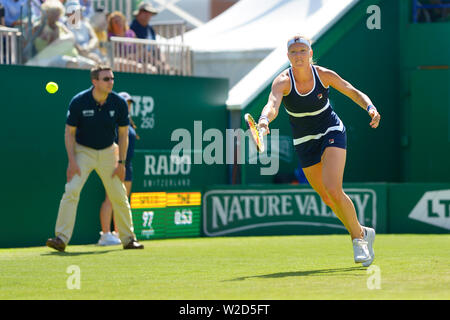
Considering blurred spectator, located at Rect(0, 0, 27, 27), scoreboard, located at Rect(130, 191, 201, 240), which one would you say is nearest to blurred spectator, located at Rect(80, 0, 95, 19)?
blurred spectator, located at Rect(0, 0, 27, 27)

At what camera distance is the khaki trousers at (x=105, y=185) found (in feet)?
35.0

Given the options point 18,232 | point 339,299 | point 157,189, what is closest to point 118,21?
point 157,189

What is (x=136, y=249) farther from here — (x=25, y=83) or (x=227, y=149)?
(x=227, y=149)

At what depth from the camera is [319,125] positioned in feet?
28.8

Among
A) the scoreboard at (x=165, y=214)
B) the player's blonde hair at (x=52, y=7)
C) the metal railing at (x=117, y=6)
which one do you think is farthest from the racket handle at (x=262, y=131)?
the metal railing at (x=117, y=6)

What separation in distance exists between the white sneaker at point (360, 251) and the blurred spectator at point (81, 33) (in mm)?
7253

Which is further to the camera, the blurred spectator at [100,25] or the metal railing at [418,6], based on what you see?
the metal railing at [418,6]

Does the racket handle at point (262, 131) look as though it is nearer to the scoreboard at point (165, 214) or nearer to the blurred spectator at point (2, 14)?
the scoreboard at point (165, 214)

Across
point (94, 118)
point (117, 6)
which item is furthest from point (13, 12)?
point (94, 118)

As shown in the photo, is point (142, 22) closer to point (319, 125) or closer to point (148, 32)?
point (148, 32)

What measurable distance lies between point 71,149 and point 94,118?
0.44 metres

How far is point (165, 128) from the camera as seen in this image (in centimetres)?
1438

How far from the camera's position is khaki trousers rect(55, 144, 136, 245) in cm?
1067

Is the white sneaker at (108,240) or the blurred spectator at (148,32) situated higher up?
the blurred spectator at (148,32)
